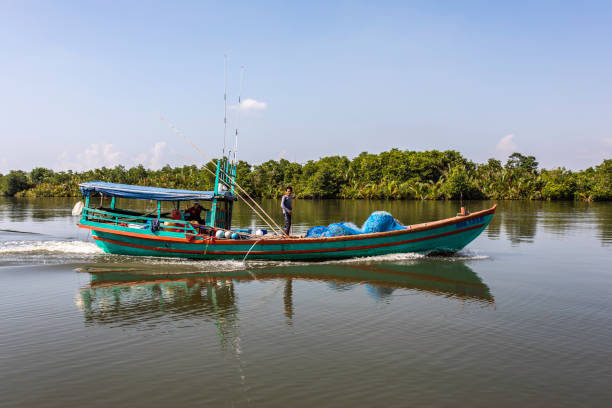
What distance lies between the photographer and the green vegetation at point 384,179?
66.8m

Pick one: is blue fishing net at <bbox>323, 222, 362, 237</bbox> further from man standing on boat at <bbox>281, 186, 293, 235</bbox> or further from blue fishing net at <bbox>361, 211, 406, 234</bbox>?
man standing on boat at <bbox>281, 186, 293, 235</bbox>

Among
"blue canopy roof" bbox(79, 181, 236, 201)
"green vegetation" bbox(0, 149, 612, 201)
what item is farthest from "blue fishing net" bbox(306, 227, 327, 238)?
"green vegetation" bbox(0, 149, 612, 201)

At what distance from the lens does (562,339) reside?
7.09 m

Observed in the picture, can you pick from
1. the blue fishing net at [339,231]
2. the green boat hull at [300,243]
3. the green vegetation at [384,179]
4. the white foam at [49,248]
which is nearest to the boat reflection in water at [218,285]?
the green boat hull at [300,243]

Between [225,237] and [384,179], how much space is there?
211ft

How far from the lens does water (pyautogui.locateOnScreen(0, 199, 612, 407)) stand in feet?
17.3

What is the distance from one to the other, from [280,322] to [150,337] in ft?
7.45

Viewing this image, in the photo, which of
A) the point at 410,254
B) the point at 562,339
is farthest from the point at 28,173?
the point at 562,339

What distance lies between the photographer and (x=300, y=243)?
13594 mm

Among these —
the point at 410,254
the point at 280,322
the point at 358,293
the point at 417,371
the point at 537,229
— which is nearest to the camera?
the point at 417,371

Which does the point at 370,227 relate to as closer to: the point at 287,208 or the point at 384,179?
the point at 287,208

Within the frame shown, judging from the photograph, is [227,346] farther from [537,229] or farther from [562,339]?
[537,229]

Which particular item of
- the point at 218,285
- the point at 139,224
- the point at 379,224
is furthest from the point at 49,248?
the point at 379,224

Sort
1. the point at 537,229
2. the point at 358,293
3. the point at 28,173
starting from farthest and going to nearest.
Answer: the point at 28,173 < the point at 537,229 < the point at 358,293
